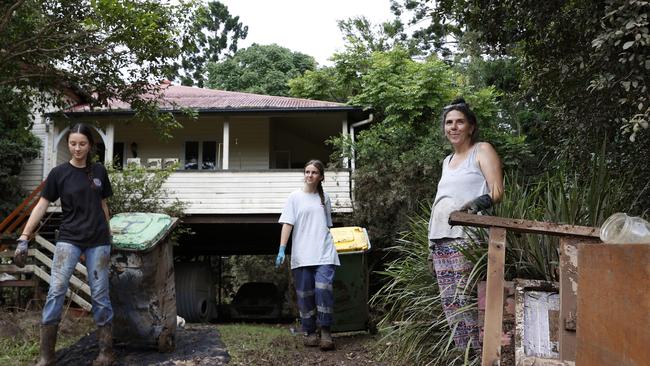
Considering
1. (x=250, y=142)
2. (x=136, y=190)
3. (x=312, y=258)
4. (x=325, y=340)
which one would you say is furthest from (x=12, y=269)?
(x=250, y=142)

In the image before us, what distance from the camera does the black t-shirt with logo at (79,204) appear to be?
409cm

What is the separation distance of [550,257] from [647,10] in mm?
1494

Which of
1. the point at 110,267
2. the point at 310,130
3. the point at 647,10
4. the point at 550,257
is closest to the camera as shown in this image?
the point at 647,10

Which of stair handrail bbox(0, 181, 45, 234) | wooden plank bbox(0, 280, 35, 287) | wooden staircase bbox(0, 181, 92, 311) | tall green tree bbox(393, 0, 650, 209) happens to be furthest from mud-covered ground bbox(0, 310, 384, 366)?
stair handrail bbox(0, 181, 45, 234)

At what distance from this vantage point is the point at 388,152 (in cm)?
1161

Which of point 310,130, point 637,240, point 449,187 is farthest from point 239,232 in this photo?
point 637,240

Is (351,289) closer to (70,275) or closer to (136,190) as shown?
(70,275)

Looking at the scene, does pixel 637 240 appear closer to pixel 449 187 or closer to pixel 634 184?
pixel 449 187

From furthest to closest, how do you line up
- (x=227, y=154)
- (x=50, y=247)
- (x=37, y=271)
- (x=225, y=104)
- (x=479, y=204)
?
(x=225, y=104)
(x=227, y=154)
(x=50, y=247)
(x=37, y=271)
(x=479, y=204)

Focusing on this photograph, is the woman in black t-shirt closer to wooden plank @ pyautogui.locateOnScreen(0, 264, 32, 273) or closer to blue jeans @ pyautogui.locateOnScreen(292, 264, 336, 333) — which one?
blue jeans @ pyautogui.locateOnScreen(292, 264, 336, 333)

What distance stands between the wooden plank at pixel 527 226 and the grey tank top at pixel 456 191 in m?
0.75

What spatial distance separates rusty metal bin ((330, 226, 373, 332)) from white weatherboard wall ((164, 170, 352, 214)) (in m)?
6.61

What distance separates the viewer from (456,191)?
11.0ft

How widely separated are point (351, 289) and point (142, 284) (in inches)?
97.5
